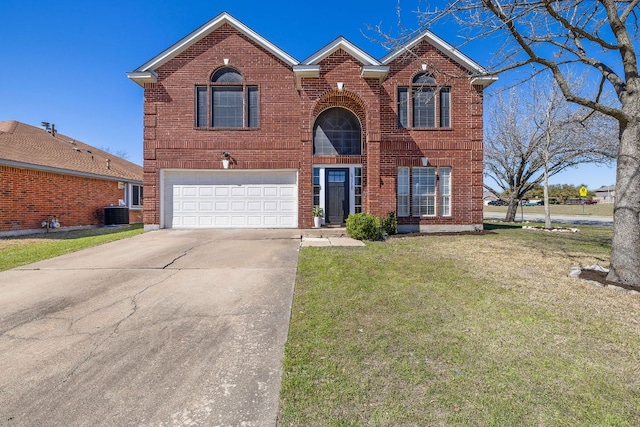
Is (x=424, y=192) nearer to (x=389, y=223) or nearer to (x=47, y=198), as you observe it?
(x=389, y=223)

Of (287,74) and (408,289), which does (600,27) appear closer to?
(408,289)

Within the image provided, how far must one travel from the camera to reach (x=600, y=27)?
6.28 meters

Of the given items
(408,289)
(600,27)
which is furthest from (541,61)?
(408,289)

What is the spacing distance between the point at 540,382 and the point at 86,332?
466cm

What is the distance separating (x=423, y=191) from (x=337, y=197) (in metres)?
3.59

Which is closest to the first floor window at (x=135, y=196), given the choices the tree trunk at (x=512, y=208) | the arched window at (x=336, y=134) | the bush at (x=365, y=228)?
the arched window at (x=336, y=134)

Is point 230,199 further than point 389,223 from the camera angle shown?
Yes

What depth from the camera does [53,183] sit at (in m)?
12.6

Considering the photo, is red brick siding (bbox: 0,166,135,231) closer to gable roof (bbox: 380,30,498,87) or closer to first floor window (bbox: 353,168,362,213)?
first floor window (bbox: 353,168,362,213)

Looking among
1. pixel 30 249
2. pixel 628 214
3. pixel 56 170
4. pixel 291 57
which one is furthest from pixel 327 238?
pixel 56 170

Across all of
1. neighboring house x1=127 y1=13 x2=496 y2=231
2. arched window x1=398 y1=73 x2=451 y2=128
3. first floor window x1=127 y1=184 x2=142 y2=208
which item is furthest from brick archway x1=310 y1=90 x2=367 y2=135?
first floor window x1=127 y1=184 x2=142 y2=208

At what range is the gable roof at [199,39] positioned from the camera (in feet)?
37.4

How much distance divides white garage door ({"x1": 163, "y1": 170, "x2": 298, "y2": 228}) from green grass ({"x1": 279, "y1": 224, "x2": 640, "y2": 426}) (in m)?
6.69

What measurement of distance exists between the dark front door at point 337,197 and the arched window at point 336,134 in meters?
0.93
